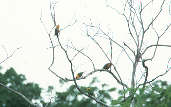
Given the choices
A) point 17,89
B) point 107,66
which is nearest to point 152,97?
point 107,66

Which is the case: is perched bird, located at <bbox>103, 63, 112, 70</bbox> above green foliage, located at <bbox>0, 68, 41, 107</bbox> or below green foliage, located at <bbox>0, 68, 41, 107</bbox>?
below

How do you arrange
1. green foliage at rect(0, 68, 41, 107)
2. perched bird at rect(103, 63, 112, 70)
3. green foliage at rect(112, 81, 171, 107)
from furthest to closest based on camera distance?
1. green foliage at rect(0, 68, 41, 107)
2. perched bird at rect(103, 63, 112, 70)
3. green foliage at rect(112, 81, 171, 107)

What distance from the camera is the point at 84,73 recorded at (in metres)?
4.61

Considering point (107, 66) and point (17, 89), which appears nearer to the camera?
point (107, 66)

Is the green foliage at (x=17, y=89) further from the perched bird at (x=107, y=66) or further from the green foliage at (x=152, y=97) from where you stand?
the green foliage at (x=152, y=97)

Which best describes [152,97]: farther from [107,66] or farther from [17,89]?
[17,89]

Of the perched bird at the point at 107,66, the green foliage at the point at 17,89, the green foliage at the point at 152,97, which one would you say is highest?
the green foliage at the point at 17,89

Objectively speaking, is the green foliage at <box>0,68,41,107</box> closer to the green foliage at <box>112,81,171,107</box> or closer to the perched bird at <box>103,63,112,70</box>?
the perched bird at <box>103,63,112,70</box>

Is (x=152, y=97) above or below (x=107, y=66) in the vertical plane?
below

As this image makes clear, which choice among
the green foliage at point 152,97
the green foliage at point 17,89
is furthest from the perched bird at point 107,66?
the green foliage at point 17,89

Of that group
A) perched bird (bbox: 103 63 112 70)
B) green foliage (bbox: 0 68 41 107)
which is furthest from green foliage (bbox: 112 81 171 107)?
green foliage (bbox: 0 68 41 107)

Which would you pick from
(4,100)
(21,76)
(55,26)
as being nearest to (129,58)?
(55,26)

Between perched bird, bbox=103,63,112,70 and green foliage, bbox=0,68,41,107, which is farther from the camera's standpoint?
green foliage, bbox=0,68,41,107

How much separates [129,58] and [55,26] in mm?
1256
